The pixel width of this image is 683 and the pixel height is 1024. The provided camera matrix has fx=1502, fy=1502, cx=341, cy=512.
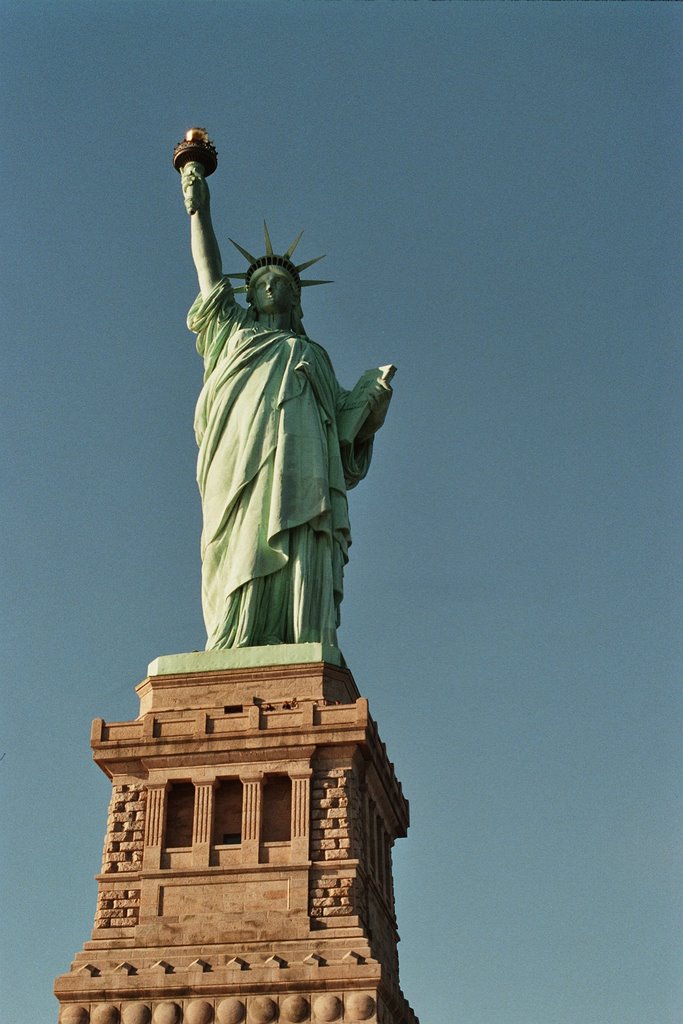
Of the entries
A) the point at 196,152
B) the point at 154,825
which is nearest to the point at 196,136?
the point at 196,152

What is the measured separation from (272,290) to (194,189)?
248 centimetres

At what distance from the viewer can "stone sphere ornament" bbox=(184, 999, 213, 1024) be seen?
848 inches

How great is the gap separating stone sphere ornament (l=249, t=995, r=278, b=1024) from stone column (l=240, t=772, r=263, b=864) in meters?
2.18

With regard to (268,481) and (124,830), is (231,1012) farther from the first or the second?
(268,481)

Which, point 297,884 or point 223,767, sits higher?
point 223,767

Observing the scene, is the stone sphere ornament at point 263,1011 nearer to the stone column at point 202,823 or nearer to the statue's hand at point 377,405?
the stone column at point 202,823

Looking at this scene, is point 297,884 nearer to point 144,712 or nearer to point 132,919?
point 132,919

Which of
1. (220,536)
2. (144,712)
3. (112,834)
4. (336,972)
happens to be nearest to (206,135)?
Answer: (220,536)

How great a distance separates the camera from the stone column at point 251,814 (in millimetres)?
Answer: 22984

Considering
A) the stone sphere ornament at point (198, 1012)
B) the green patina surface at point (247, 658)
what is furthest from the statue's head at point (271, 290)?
the stone sphere ornament at point (198, 1012)

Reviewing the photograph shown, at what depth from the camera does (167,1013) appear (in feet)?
71.1

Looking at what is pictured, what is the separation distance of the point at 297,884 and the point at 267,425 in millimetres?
8675

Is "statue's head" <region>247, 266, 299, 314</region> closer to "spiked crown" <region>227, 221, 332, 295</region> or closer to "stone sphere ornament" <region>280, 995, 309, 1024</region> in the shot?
"spiked crown" <region>227, 221, 332, 295</region>

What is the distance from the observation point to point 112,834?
23.7m
